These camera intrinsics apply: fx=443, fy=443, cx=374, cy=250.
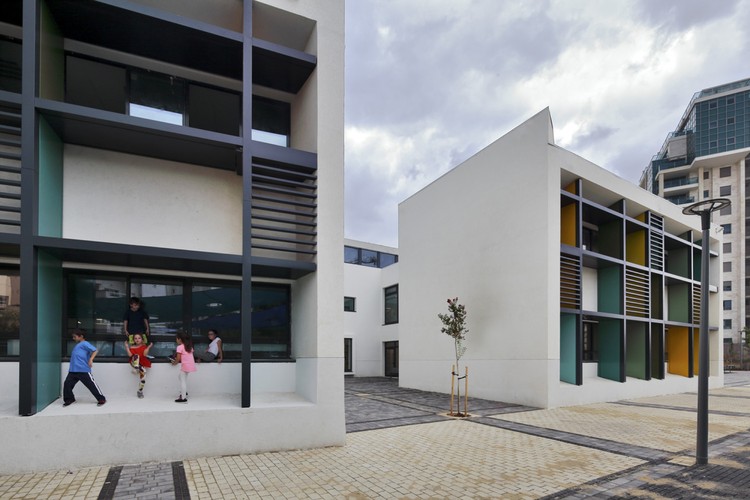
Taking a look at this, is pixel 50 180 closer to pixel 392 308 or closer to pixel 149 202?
pixel 149 202

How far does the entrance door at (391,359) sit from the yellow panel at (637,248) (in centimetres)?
1213

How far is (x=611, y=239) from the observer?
56.1 feet

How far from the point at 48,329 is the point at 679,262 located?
24.4m

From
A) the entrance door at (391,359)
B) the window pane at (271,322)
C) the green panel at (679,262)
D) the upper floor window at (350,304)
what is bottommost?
the entrance door at (391,359)

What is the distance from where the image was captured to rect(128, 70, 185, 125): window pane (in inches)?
328

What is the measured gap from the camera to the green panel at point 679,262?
2094 cm

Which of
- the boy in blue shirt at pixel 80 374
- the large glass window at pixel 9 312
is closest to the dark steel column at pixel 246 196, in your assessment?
the boy in blue shirt at pixel 80 374

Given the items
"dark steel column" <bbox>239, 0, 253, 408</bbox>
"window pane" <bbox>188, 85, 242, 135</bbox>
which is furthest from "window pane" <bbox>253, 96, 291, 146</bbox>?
"dark steel column" <bbox>239, 0, 253, 408</bbox>

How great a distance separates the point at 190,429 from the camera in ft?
22.9

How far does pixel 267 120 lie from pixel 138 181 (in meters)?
2.87

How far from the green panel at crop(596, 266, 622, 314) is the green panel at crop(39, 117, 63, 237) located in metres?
16.9

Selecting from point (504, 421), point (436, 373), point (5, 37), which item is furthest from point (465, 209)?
point (5, 37)

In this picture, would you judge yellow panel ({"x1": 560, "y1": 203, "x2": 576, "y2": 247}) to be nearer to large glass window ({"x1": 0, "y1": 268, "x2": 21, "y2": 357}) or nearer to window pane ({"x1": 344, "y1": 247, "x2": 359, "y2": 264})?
large glass window ({"x1": 0, "y1": 268, "x2": 21, "y2": 357})

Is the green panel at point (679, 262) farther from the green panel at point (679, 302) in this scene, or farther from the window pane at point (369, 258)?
the window pane at point (369, 258)
